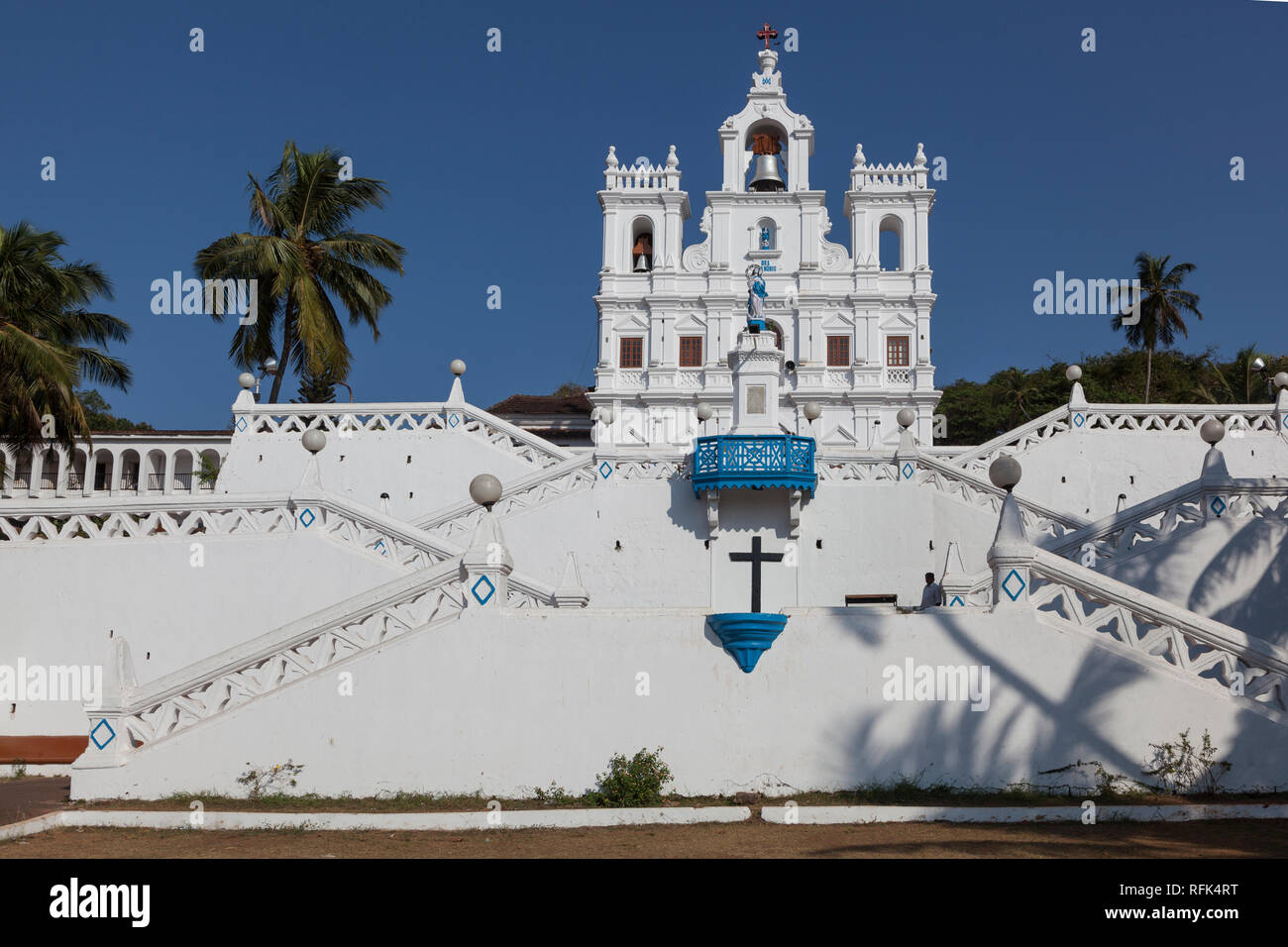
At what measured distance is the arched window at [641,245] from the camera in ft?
153

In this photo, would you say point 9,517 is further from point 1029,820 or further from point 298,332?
point 1029,820

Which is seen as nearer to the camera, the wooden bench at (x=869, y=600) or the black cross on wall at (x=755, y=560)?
the black cross on wall at (x=755, y=560)

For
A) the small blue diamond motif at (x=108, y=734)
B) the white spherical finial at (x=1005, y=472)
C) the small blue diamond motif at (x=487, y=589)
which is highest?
the white spherical finial at (x=1005, y=472)

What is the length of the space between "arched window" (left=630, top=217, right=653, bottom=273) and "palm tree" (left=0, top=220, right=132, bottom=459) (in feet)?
76.9

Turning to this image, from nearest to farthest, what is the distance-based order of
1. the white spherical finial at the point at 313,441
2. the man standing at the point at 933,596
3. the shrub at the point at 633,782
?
the shrub at the point at 633,782
the man standing at the point at 933,596
the white spherical finial at the point at 313,441

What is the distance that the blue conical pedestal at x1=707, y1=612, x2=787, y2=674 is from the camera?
47.5 ft

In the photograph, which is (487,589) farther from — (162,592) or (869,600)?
(869,600)

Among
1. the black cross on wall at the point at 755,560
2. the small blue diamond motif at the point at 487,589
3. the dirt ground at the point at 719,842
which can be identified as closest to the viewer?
the dirt ground at the point at 719,842

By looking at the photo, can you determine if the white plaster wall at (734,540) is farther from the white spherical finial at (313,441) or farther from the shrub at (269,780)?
the shrub at (269,780)

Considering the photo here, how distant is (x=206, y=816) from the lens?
13.4 meters

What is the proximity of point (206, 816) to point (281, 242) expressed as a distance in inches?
935

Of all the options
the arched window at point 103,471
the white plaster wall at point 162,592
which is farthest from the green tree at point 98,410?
the white plaster wall at point 162,592

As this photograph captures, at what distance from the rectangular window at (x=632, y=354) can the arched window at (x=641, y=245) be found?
3.18 metres

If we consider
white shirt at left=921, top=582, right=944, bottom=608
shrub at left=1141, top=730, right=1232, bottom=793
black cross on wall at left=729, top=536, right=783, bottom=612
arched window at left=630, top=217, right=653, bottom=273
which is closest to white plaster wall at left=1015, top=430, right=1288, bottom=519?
black cross on wall at left=729, top=536, right=783, bottom=612
